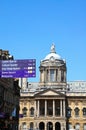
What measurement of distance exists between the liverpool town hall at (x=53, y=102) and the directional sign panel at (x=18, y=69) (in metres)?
73.9

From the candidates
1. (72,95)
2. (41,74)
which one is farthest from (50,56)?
(72,95)

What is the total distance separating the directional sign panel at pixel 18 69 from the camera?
49344 mm

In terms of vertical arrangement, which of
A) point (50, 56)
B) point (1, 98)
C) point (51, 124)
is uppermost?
point (50, 56)

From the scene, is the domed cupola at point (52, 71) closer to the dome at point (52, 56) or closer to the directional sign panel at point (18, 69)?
the dome at point (52, 56)

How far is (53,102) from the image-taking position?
123 metres

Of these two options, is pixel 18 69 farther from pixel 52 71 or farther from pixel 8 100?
pixel 52 71

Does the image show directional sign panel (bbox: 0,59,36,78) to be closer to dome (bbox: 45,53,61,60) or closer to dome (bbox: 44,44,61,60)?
dome (bbox: 44,44,61,60)

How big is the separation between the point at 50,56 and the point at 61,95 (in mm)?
15048

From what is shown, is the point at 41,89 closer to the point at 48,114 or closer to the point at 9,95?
the point at 48,114

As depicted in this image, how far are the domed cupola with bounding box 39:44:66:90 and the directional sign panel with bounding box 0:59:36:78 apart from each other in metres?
79.8

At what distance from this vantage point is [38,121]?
12300 cm

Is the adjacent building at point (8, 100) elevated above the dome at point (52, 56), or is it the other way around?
the dome at point (52, 56)

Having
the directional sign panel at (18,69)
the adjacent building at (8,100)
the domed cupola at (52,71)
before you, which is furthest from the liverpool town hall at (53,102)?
the directional sign panel at (18,69)

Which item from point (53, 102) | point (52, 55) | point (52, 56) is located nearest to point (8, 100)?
point (53, 102)
